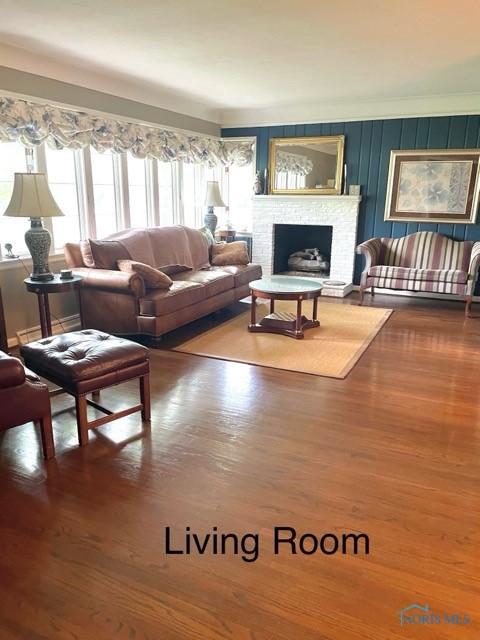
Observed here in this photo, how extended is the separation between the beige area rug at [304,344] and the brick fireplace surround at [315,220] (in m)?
1.51

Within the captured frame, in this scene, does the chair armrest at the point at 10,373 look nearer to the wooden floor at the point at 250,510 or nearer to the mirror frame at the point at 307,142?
the wooden floor at the point at 250,510

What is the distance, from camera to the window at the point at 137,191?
5.64 meters

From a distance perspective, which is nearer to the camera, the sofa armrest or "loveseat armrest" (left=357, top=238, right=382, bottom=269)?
the sofa armrest

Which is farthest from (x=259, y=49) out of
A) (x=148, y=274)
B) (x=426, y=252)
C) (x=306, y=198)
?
(x=426, y=252)

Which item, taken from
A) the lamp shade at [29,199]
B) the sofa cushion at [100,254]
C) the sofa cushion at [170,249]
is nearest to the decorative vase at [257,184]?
the sofa cushion at [170,249]

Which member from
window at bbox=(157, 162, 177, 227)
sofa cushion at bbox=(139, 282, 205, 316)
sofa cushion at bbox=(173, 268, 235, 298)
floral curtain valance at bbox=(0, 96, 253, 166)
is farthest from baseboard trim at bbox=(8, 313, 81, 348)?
window at bbox=(157, 162, 177, 227)

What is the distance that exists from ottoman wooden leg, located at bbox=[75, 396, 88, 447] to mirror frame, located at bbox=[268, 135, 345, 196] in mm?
5081

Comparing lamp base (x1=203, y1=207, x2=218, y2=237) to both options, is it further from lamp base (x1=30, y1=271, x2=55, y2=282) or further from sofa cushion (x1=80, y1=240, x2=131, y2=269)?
lamp base (x1=30, y1=271, x2=55, y2=282)

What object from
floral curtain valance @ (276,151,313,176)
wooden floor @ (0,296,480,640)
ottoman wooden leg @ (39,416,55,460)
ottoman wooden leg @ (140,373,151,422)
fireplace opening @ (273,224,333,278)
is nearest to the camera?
wooden floor @ (0,296,480,640)

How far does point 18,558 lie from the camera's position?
71.6 inches

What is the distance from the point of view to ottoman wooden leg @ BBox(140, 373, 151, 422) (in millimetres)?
2854

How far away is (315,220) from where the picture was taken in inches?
268

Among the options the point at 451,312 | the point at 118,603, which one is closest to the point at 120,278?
the point at 118,603

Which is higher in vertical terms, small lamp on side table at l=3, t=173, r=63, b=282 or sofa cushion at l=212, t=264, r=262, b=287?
small lamp on side table at l=3, t=173, r=63, b=282
